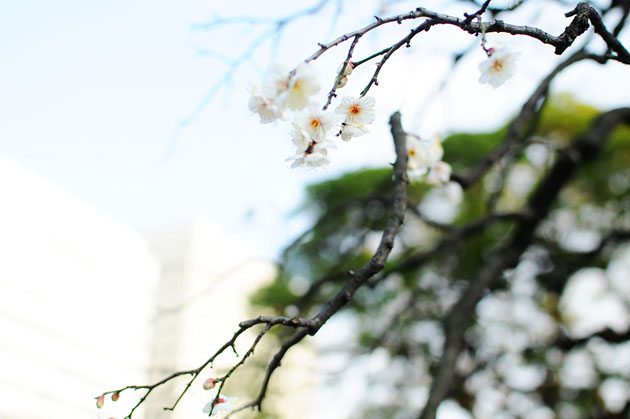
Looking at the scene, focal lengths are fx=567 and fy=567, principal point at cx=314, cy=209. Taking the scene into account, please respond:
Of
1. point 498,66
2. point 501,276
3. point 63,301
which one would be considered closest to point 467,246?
point 501,276

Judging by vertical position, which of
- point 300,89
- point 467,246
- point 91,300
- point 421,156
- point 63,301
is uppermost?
point 91,300

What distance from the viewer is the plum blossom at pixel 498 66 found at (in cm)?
88

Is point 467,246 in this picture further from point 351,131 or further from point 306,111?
point 306,111

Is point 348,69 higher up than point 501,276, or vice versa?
point 501,276

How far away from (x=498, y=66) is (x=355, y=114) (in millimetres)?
251

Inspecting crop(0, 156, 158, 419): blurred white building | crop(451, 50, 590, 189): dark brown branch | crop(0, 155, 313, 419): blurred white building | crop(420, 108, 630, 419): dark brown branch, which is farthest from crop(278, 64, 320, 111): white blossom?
crop(0, 156, 158, 419): blurred white building

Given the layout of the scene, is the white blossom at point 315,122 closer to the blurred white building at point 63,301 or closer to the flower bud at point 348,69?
the flower bud at point 348,69

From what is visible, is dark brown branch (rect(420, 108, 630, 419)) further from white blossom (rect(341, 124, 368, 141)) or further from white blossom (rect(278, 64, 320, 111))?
white blossom (rect(278, 64, 320, 111))

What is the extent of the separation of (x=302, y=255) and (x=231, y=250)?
22.3 feet

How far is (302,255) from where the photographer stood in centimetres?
480

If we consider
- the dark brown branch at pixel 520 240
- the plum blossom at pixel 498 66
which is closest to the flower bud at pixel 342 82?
the plum blossom at pixel 498 66

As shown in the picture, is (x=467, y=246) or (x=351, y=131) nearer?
(x=351, y=131)

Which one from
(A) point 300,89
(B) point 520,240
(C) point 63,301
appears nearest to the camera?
(A) point 300,89

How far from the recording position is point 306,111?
75 cm
